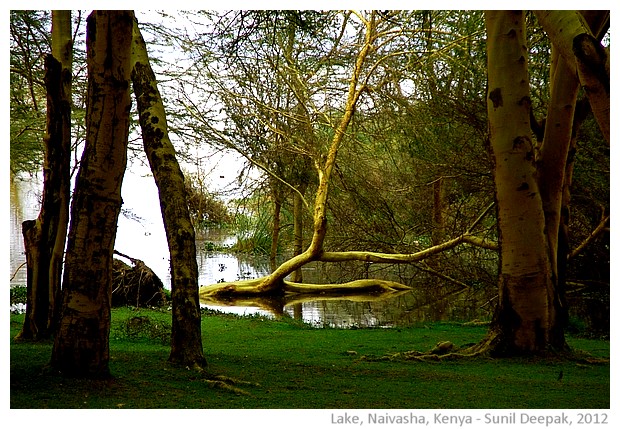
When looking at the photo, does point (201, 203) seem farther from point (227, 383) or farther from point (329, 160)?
point (227, 383)

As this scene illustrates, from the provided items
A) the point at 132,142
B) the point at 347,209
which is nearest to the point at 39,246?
the point at 132,142

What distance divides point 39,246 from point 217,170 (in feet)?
29.5

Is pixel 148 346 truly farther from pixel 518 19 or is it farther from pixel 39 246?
pixel 518 19

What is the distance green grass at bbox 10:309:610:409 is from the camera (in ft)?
15.0

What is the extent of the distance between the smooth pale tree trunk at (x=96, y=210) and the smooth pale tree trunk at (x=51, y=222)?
7.12 ft

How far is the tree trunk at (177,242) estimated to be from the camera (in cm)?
→ 556

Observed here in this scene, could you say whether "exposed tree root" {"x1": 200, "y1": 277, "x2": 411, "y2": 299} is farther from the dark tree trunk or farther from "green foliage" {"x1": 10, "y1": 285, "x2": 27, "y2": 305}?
the dark tree trunk

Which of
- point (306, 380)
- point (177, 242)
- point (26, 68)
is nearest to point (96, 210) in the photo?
point (177, 242)

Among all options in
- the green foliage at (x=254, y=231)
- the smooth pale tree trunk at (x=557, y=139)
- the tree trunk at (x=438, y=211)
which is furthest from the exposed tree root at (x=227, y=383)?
the green foliage at (x=254, y=231)

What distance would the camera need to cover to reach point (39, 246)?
22.3 ft

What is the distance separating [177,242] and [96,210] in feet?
3.23

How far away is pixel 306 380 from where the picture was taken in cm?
561

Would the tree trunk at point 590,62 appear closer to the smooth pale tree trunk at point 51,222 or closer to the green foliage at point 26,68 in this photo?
the smooth pale tree trunk at point 51,222

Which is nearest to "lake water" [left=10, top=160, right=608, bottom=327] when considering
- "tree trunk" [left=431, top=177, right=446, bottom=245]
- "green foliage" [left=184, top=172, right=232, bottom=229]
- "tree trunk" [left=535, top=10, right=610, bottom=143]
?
"green foliage" [left=184, top=172, right=232, bottom=229]
